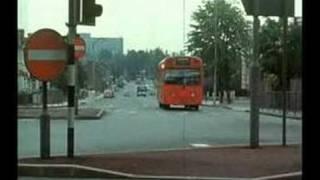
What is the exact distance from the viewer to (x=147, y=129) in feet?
69.3

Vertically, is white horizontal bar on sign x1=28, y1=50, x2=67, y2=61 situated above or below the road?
above

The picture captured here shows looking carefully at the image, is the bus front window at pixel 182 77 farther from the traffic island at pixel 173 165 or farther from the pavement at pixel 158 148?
the traffic island at pixel 173 165

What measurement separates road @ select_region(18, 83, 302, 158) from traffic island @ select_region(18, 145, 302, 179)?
76 cm

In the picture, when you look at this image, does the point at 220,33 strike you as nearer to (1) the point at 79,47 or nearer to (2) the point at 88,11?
(1) the point at 79,47

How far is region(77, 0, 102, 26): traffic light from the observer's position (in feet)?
37.2

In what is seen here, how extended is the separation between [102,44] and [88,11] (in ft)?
3.67

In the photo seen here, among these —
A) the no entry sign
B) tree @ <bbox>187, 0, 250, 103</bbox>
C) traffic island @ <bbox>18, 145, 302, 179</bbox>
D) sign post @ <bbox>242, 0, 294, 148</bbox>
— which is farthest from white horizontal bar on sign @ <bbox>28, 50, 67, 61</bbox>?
sign post @ <bbox>242, 0, 294, 148</bbox>

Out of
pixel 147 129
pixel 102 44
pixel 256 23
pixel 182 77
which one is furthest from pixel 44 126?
pixel 182 77

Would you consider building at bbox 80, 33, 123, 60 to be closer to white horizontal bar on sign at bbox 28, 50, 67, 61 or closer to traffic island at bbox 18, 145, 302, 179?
white horizontal bar on sign at bbox 28, 50, 67, 61

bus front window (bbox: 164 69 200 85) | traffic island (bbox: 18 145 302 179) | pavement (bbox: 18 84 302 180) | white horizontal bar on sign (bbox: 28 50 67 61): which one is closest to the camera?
traffic island (bbox: 18 145 302 179)

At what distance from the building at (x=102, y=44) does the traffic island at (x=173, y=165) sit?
171 centimetres

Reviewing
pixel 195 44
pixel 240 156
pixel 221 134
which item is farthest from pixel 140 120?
pixel 240 156

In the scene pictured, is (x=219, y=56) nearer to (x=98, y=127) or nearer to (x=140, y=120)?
(x=98, y=127)

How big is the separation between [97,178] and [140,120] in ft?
45.5
